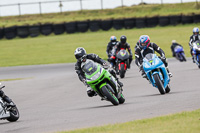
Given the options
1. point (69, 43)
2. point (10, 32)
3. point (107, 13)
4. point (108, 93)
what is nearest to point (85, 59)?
point (108, 93)

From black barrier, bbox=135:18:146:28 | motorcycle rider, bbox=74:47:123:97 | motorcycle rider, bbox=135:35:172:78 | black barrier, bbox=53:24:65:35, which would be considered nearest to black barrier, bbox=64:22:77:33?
black barrier, bbox=53:24:65:35

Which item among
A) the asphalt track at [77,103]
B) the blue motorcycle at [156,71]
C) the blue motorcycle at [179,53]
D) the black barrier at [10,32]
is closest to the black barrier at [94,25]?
the black barrier at [10,32]

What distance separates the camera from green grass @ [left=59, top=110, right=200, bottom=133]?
6.79 m

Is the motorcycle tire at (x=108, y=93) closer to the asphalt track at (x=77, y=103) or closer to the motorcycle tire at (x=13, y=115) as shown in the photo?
the asphalt track at (x=77, y=103)

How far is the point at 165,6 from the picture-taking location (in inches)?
2003

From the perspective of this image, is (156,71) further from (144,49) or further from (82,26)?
(82,26)

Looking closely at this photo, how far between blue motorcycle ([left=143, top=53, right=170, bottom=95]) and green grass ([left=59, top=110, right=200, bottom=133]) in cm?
412

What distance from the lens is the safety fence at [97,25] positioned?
139 ft

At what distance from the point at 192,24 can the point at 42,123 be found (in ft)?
113

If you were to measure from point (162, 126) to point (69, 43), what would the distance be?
114 feet

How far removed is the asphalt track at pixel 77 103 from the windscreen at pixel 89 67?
76cm

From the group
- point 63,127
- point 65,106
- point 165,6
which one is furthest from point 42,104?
point 165,6

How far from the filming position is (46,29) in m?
43.4

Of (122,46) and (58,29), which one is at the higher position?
(122,46)
